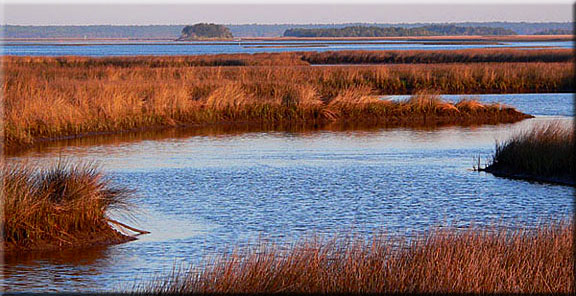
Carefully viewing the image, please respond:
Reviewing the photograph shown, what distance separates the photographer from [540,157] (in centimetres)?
1714

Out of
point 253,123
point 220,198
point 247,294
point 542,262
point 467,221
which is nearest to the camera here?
point 247,294

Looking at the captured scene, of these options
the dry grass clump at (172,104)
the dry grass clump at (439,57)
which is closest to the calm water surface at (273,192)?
the dry grass clump at (172,104)

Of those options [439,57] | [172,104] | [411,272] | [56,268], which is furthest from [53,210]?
[439,57]

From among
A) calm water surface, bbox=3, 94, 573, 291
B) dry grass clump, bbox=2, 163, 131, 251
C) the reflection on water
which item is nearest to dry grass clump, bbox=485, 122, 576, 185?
calm water surface, bbox=3, 94, 573, 291

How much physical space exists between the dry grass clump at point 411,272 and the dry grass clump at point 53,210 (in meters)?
3.37

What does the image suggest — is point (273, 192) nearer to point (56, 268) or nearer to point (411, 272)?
point (56, 268)

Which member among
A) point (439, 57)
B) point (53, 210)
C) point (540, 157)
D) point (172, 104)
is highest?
point (53, 210)

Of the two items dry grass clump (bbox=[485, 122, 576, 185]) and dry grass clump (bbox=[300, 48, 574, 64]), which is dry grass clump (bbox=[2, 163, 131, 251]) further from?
dry grass clump (bbox=[300, 48, 574, 64])

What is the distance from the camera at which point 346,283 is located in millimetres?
8102

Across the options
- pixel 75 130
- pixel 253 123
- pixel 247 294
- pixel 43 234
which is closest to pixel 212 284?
pixel 247 294

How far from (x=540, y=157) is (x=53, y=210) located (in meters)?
9.70

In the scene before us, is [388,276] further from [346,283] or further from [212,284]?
[212,284]

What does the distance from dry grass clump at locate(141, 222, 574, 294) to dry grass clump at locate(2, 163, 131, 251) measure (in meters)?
3.37

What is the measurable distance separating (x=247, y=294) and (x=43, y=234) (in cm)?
461
